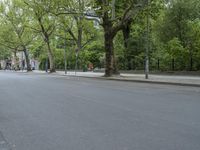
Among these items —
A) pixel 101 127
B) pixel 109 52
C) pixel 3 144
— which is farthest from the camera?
pixel 109 52

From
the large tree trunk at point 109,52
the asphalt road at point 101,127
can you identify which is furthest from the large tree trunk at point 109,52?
the asphalt road at point 101,127

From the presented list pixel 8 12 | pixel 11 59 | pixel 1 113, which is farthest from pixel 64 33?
pixel 11 59

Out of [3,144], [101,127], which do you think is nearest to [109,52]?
[101,127]

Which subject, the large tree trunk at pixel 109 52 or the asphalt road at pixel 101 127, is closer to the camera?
the asphalt road at pixel 101 127

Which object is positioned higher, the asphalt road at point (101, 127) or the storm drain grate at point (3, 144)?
the asphalt road at point (101, 127)

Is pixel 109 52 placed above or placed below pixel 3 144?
above

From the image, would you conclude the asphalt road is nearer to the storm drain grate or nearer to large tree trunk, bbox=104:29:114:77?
the storm drain grate

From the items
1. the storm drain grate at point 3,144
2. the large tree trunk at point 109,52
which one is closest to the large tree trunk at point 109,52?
the large tree trunk at point 109,52

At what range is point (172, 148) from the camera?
596 cm

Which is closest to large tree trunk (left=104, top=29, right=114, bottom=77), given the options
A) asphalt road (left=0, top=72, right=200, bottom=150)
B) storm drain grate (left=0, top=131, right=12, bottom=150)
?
asphalt road (left=0, top=72, right=200, bottom=150)

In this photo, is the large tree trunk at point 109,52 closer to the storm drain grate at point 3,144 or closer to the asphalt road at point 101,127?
the asphalt road at point 101,127

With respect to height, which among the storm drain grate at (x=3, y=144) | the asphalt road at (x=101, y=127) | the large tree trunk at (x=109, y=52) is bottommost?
the storm drain grate at (x=3, y=144)

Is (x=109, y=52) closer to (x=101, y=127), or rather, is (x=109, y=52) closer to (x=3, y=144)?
(x=101, y=127)

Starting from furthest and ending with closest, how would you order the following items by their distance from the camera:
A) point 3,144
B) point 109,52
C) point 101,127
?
point 109,52, point 101,127, point 3,144
